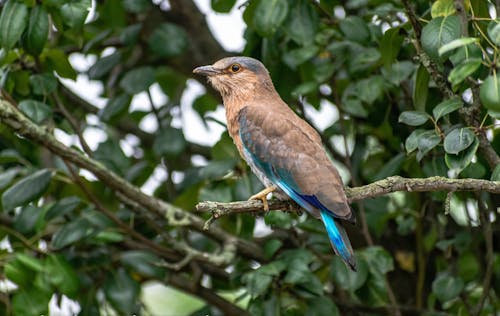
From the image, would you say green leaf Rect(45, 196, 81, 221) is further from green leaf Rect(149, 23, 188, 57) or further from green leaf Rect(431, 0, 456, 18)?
green leaf Rect(431, 0, 456, 18)

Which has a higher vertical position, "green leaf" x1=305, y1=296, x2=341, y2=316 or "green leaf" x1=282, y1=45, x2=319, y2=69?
"green leaf" x1=282, y1=45, x2=319, y2=69

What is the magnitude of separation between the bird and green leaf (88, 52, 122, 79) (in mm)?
665

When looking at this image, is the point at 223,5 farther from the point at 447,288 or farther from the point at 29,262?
the point at 447,288

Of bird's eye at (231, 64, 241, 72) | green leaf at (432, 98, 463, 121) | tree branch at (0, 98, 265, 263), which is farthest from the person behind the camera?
bird's eye at (231, 64, 241, 72)

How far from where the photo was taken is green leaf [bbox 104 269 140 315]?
17.4 feet

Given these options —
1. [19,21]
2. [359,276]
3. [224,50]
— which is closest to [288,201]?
[359,276]

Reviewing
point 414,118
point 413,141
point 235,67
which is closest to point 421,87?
point 414,118

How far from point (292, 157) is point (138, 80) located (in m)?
1.44

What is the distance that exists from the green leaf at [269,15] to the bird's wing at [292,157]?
1.48ft

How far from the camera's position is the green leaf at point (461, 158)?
3877mm

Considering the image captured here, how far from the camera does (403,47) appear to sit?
16.5ft

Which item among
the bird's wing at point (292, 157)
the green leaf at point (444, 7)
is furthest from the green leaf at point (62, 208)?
the green leaf at point (444, 7)

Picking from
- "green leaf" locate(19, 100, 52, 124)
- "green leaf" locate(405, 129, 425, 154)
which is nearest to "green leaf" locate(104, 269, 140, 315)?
"green leaf" locate(19, 100, 52, 124)

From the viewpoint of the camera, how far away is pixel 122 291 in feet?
17.5
